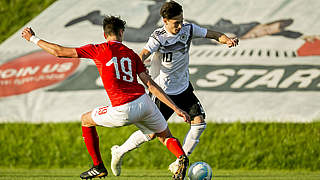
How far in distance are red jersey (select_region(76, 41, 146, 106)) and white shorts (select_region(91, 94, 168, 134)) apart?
0.07 meters

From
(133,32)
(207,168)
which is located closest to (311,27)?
(133,32)

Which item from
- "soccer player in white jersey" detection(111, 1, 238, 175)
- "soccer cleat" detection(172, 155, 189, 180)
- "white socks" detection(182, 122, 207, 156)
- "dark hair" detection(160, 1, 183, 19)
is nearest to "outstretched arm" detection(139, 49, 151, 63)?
"soccer player in white jersey" detection(111, 1, 238, 175)

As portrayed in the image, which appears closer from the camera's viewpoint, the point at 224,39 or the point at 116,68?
the point at 116,68

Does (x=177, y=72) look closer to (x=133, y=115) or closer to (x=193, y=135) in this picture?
(x=193, y=135)

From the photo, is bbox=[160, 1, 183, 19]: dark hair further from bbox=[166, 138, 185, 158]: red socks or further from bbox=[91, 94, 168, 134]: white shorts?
bbox=[166, 138, 185, 158]: red socks

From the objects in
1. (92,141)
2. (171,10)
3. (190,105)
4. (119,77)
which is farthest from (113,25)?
(190,105)

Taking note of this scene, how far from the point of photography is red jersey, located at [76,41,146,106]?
6699mm

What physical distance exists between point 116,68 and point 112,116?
0.58 metres

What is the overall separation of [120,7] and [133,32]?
42.8 inches

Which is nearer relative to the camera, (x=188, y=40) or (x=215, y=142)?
(x=188, y=40)

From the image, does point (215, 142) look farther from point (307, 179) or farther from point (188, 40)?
point (188, 40)

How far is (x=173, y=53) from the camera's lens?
8.25 m

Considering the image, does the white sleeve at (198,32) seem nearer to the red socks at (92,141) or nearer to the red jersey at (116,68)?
the red jersey at (116,68)

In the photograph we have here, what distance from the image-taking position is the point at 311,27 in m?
14.8
